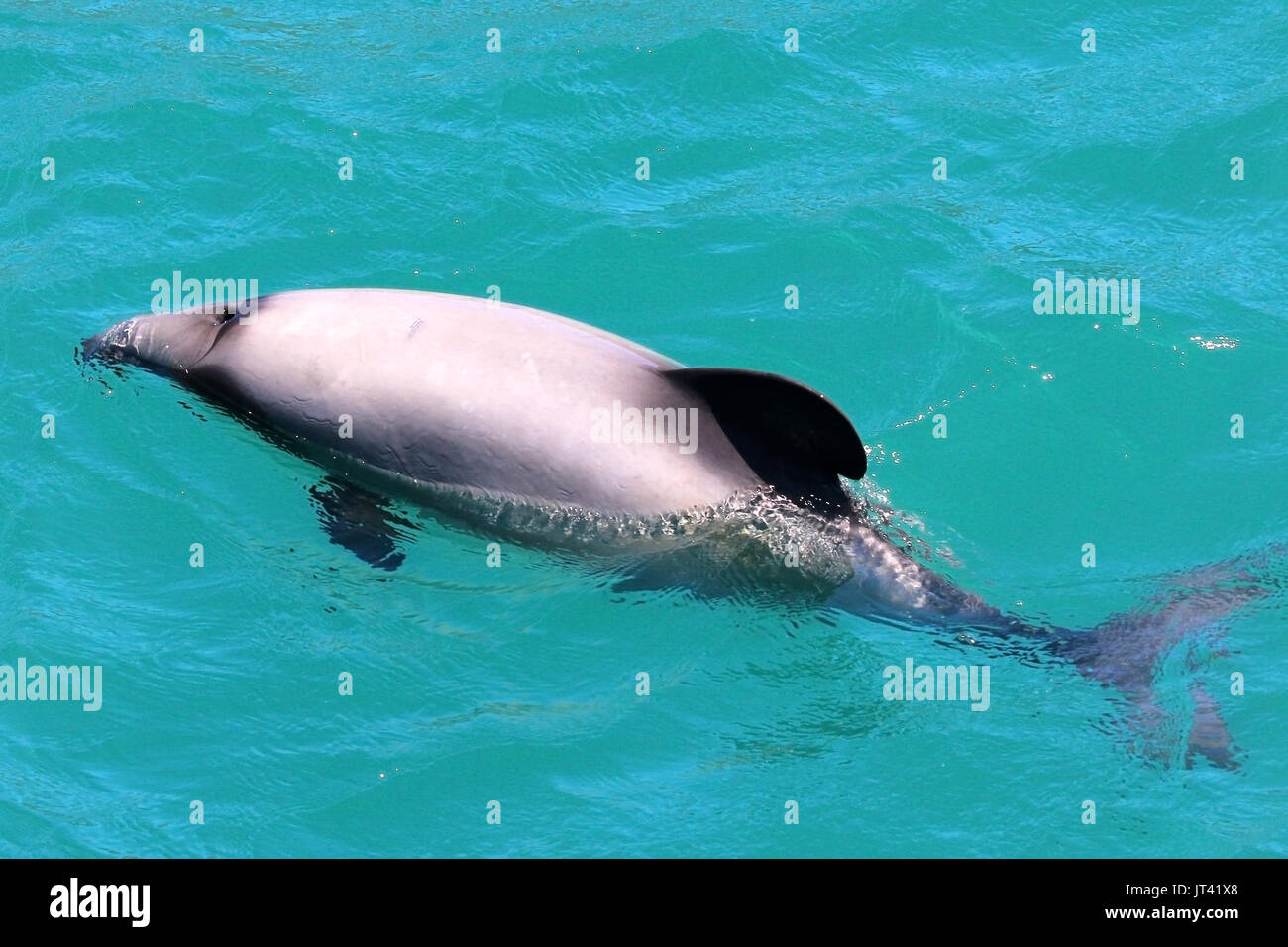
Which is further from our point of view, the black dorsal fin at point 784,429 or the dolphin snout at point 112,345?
the dolphin snout at point 112,345

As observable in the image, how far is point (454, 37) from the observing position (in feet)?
57.3

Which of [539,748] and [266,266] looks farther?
[266,266]

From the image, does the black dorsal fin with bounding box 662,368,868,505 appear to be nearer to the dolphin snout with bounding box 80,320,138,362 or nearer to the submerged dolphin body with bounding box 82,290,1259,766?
the submerged dolphin body with bounding box 82,290,1259,766

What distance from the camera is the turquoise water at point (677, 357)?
9.63 m

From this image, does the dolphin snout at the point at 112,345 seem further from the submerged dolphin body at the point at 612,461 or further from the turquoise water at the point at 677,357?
the submerged dolphin body at the point at 612,461

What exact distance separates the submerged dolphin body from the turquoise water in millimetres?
247

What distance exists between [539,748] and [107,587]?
11.4 feet

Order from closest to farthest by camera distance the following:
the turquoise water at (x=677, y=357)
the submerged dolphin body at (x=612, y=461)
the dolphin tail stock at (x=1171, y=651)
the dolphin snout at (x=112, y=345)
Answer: the dolphin tail stock at (x=1171, y=651), the turquoise water at (x=677, y=357), the submerged dolphin body at (x=612, y=461), the dolphin snout at (x=112, y=345)

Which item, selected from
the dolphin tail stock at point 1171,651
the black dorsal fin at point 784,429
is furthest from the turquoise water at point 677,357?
the black dorsal fin at point 784,429

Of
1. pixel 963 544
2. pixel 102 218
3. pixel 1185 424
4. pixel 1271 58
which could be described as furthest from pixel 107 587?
pixel 1271 58

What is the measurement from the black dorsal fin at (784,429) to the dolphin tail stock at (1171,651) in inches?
71.9

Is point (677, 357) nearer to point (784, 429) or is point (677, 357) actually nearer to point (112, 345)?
point (784, 429)
